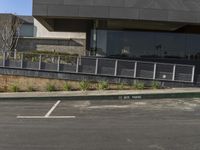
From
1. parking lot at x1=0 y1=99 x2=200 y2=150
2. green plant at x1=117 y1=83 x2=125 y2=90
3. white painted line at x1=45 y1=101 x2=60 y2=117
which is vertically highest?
green plant at x1=117 y1=83 x2=125 y2=90

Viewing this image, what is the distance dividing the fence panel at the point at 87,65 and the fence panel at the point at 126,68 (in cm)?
143

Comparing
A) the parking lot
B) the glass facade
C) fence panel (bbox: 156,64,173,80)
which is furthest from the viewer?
the glass facade

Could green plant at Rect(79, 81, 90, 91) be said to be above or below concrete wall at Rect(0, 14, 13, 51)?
below

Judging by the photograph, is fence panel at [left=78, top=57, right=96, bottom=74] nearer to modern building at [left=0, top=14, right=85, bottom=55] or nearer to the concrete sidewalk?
the concrete sidewalk

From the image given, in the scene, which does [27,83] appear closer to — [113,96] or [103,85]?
[103,85]

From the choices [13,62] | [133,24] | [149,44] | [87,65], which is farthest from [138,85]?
[13,62]

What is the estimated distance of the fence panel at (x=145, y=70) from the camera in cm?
2453

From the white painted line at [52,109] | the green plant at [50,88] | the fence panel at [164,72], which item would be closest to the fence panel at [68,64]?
the green plant at [50,88]

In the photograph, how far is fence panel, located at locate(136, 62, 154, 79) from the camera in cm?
2453

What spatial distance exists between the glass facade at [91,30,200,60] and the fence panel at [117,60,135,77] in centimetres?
487

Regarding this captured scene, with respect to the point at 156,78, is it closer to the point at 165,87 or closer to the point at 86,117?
the point at 165,87

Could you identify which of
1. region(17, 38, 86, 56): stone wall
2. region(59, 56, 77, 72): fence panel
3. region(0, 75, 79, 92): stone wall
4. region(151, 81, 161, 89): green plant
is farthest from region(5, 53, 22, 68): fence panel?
region(17, 38, 86, 56): stone wall

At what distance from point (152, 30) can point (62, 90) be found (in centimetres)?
907

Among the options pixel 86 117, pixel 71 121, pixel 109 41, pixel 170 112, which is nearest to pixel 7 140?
pixel 71 121
